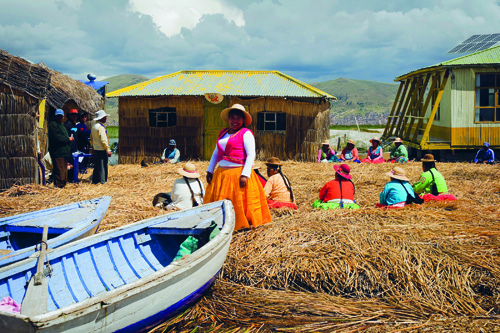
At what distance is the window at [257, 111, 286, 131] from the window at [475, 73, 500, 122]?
676 centimetres

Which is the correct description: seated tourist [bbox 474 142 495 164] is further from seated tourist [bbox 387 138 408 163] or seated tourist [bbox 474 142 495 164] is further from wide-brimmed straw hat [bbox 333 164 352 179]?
wide-brimmed straw hat [bbox 333 164 352 179]

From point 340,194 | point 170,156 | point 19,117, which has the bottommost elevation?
point 340,194

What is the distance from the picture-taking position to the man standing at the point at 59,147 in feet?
30.9

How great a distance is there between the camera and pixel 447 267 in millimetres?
4793

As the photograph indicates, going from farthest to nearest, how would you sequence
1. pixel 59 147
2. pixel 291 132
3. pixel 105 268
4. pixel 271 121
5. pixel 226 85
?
1. pixel 226 85
2. pixel 271 121
3. pixel 291 132
4. pixel 59 147
5. pixel 105 268

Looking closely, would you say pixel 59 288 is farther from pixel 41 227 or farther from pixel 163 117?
pixel 163 117

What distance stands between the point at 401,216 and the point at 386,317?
8.14 ft

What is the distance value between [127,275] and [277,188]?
3.19 metres

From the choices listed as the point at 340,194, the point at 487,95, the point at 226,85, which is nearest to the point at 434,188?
the point at 340,194

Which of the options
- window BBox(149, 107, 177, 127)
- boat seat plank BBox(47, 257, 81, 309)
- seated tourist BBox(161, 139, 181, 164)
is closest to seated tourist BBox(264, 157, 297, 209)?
boat seat plank BBox(47, 257, 81, 309)

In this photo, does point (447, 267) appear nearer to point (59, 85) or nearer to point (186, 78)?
point (59, 85)

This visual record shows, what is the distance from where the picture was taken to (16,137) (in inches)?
367

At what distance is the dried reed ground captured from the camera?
416 centimetres

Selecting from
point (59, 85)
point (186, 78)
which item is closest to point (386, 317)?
point (59, 85)
